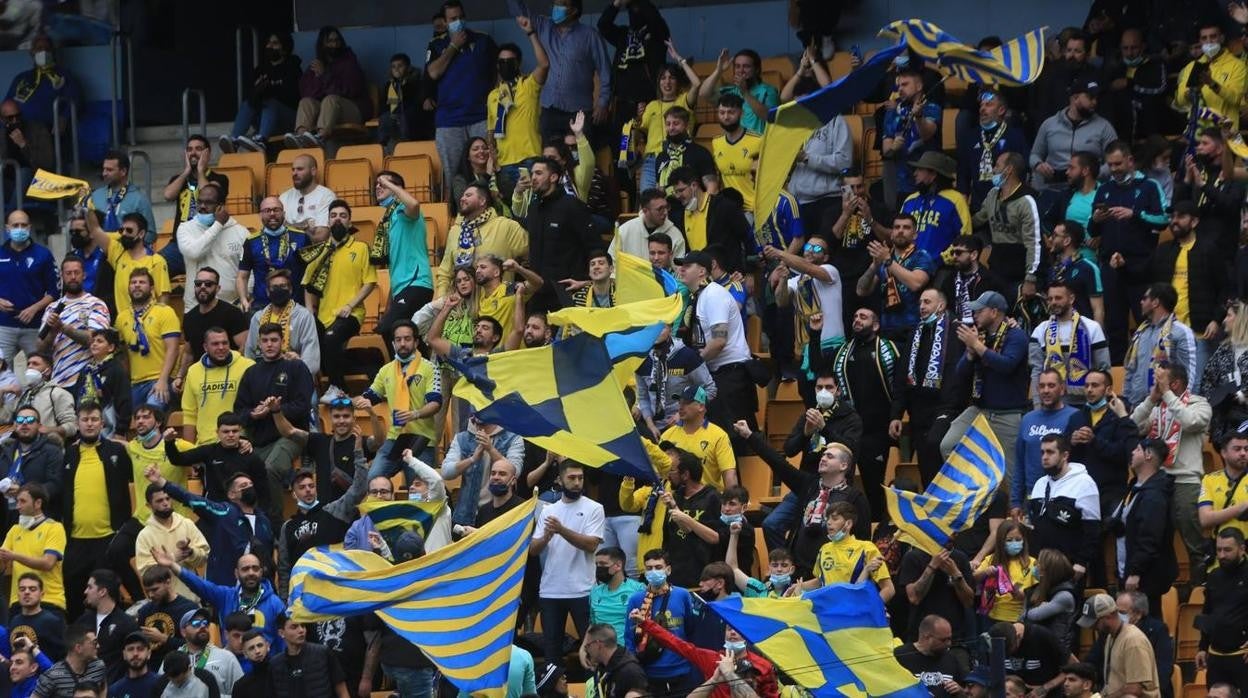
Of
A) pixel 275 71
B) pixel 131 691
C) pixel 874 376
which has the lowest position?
pixel 131 691

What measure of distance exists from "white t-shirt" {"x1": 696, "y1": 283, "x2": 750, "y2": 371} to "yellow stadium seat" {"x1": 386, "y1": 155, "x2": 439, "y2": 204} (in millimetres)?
4424

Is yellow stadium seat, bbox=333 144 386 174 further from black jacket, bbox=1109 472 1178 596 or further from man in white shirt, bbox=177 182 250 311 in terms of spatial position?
black jacket, bbox=1109 472 1178 596

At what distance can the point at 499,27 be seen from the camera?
24.1 meters

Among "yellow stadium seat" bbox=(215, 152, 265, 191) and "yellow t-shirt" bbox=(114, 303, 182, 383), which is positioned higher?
"yellow stadium seat" bbox=(215, 152, 265, 191)

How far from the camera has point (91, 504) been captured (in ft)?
59.6

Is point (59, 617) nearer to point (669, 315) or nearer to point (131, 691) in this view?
point (131, 691)

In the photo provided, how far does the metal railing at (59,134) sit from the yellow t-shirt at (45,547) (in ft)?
19.8

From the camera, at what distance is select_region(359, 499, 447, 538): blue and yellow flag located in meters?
16.3

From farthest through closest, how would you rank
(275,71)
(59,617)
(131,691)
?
(275,71)
(59,617)
(131,691)

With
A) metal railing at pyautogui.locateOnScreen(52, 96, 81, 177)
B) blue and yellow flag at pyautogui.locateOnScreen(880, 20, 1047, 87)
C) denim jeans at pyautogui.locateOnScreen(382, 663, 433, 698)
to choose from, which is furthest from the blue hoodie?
metal railing at pyautogui.locateOnScreen(52, 96, 81, 177)

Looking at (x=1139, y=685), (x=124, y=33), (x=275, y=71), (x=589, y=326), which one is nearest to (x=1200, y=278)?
(x=1139, y=685)

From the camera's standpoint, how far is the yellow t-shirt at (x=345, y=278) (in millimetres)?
19969

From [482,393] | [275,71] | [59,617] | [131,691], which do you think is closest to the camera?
[482,393]

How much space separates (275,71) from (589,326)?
9619 mm
